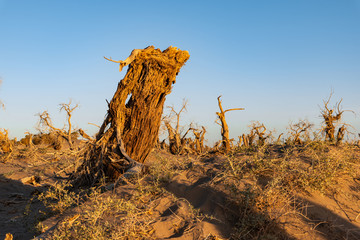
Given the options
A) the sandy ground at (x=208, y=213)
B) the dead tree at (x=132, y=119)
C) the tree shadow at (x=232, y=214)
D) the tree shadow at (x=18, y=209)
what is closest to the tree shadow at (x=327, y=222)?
the sandy ground at (x=208, y=213)

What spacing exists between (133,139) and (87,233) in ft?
10.5

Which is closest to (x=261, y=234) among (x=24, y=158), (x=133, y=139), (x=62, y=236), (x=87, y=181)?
(x=62, y=236)

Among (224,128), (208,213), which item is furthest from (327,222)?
(224,128)

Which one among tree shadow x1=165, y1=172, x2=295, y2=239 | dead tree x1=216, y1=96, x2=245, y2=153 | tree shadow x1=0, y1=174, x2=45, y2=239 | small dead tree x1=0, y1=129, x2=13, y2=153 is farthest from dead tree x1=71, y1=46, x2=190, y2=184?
small dead tree x1=0, y1=129, x2=13, y2=153

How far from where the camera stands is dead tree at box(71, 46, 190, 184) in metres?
6.23

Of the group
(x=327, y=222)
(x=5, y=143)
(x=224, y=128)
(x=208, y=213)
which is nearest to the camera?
(x=327, y=222)

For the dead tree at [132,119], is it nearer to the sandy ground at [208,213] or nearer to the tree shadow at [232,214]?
the sandy ground at [208,213]

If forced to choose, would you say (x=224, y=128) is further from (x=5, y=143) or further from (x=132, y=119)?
(x=5, y=143)

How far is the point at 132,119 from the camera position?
630 centimetres

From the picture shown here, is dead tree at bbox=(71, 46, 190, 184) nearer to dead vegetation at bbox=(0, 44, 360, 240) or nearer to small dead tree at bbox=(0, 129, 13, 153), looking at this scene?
dead vegetation at bbox=(0, 44, 360, 240)

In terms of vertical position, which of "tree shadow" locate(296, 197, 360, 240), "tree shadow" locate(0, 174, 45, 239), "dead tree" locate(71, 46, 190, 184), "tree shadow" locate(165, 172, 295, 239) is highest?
"dead tree" locate(71, 46, 190, 184)

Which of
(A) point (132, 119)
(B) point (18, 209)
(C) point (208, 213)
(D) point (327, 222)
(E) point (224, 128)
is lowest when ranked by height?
(B) point (18, 209)

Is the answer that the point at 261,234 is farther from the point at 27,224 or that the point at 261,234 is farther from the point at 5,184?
the point at 5,184

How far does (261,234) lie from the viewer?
3.57m
